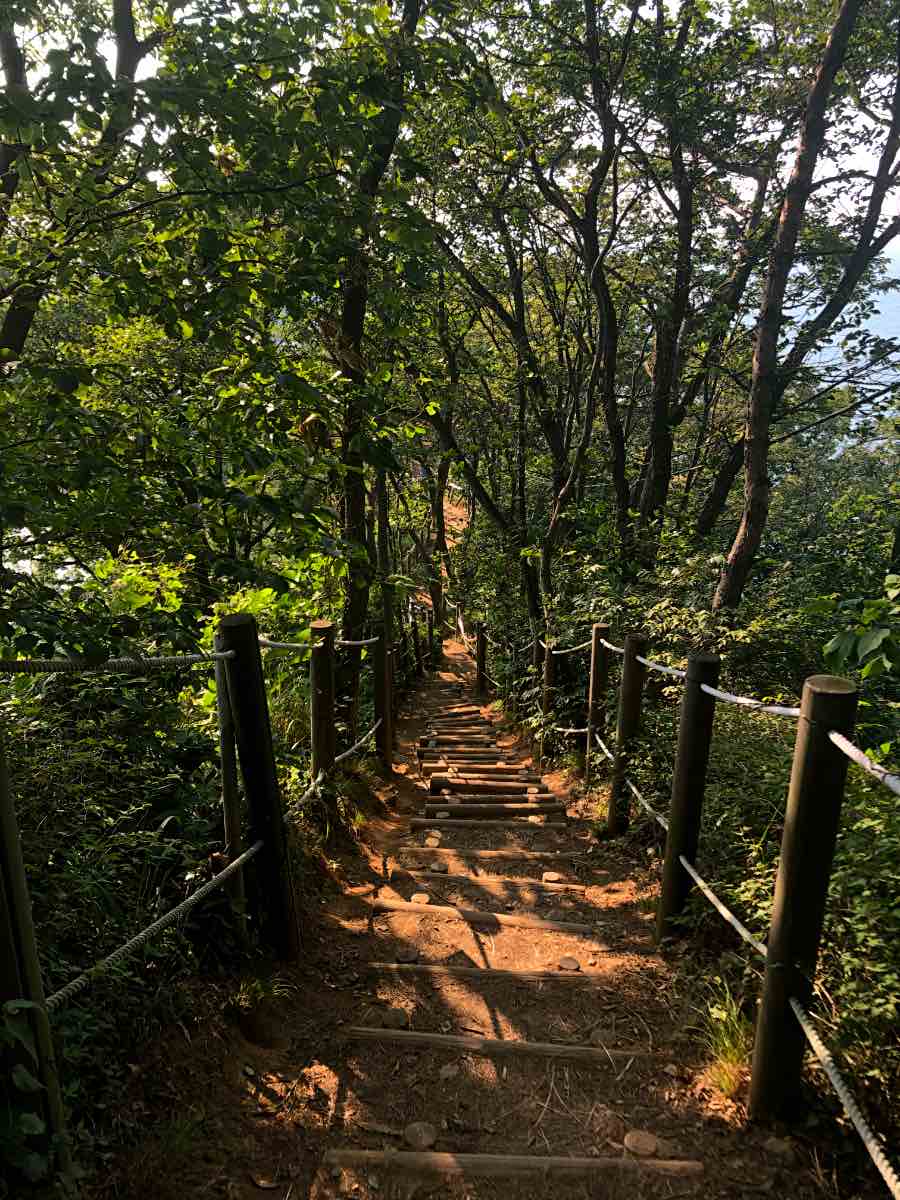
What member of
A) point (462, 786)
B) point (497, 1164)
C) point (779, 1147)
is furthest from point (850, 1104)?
point (462, 786)

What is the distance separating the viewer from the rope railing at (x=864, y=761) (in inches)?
65.7

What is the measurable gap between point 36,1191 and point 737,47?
9.37 m

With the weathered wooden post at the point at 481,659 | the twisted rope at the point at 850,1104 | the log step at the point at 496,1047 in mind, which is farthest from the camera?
the weathered wooden post at the point at 481,659

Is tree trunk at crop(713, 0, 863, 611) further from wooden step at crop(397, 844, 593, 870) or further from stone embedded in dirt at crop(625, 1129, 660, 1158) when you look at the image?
stone embedded in dirt at crop(625, 1129, 660, 1158)

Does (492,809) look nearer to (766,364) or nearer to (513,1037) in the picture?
(513,1037)

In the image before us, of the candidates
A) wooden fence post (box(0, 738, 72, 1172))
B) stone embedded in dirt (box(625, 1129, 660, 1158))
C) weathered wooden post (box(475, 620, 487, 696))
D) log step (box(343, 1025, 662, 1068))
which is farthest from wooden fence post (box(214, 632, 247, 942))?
weathered wooden post (box(475, 620, 487, 696))

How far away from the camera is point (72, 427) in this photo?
2754mm

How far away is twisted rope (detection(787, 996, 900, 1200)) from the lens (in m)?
1.63

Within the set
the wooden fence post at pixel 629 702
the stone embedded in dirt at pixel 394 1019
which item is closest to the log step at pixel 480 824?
the wooden fence post at pixel 629 702

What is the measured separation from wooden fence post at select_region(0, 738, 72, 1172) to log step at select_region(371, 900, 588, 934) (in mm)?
2300

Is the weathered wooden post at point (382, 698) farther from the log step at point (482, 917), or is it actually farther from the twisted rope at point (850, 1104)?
the twisted rope at point (850, 1104)

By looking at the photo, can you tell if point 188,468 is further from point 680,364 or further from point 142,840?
point 680,364

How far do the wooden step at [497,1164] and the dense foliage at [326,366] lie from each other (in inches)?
24.9

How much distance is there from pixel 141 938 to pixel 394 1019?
131cm
